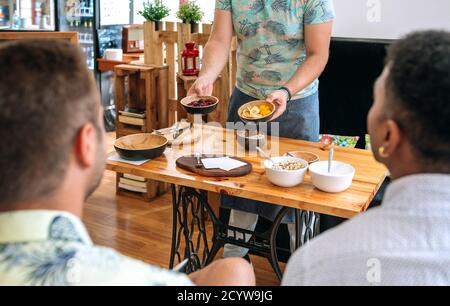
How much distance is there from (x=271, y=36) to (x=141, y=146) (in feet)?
2.64

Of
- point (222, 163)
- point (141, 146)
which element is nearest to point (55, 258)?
point (222, 163)

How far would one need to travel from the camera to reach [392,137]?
40.3 inches

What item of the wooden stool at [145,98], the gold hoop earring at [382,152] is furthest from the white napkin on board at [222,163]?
the wooden stool at [145,98]

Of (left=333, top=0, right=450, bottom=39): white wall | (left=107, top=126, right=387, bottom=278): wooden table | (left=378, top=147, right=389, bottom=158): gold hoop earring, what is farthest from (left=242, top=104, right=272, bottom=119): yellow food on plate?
(left=333, top=0, right=450, bottom=39): white wall

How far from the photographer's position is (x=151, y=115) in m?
3.99

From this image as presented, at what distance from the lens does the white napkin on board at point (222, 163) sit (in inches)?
83.0

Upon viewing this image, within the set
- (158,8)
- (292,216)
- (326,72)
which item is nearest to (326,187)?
(292,216)

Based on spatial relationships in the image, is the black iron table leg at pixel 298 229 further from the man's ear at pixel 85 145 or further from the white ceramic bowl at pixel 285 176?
the man's ear at pixel 85 145

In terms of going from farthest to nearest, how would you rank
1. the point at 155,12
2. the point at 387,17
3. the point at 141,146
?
the point at 155,12 < the point at 387,17 < the point at 141,146

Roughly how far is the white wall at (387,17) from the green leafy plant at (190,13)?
3.33 feet

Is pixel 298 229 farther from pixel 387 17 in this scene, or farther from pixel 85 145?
pixel 387 17

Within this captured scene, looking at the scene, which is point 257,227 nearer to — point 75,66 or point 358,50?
point 358,50

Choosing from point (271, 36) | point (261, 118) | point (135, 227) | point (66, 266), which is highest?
point (271, 36)

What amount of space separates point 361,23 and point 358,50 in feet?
0.96
